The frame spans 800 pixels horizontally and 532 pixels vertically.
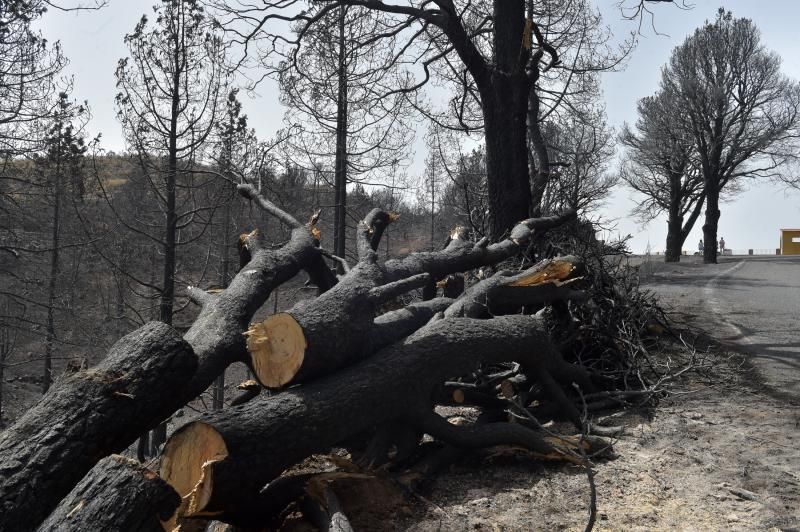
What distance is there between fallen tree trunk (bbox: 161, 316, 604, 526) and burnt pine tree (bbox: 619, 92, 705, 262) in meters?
26.5

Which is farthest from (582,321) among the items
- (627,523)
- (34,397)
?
(34,397)

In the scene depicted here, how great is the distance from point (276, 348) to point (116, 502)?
4.71 feet

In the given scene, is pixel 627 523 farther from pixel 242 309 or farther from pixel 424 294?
pixel 424 294

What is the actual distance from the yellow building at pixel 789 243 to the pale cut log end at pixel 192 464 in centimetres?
4744

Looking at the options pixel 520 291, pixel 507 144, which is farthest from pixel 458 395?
pixel 507 144

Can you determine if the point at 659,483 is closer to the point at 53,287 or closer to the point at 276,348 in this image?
the point at 276,348

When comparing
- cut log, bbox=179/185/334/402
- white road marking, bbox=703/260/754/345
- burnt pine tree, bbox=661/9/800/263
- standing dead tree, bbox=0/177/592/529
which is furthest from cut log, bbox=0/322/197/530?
burnt pine tree, bbox=661/9/800/263

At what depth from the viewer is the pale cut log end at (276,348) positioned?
163 inches

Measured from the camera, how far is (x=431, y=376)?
4.66 metres

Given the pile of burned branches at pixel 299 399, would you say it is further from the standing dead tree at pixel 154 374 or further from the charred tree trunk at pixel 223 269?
the charred tree trunk at pixel 223 269

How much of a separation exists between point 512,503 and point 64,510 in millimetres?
2548

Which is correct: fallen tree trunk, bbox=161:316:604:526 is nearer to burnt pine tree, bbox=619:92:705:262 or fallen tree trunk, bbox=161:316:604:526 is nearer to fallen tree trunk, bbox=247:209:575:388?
fallen tree trunk, bbox=247:209:575:388

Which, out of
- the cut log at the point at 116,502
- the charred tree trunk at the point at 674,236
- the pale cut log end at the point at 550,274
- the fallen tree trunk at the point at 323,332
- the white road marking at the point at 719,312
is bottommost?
the cut log at the point at 116,502

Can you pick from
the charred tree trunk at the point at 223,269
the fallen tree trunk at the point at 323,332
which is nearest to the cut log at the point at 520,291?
Answer: the fallen tree trunk at the point at 323,332
